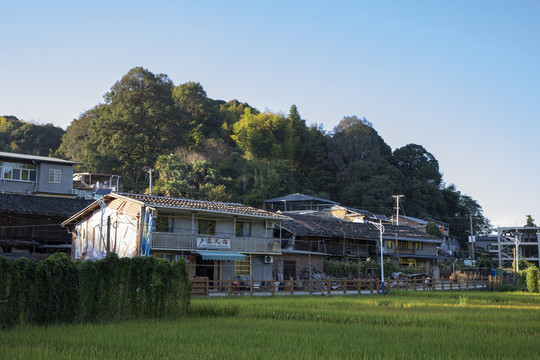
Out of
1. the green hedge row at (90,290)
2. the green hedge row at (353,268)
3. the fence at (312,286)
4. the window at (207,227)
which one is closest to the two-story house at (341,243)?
the green hedge row at (353,268)

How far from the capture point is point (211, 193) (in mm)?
48594

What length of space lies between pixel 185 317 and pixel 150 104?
144 ft

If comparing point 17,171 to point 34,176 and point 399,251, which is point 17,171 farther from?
point 399,251

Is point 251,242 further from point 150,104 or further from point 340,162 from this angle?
point 340,162

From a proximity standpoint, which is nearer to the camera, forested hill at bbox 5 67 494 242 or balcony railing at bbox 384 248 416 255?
balcony railing at bbox 384 248 416 255

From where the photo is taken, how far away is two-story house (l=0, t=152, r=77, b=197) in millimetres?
41062

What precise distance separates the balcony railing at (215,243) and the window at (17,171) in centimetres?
1802

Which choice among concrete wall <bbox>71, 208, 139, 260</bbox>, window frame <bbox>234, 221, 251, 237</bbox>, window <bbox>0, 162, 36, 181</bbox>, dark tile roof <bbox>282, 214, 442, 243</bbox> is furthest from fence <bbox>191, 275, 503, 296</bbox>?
window <bbox>0, 162, 36, 181</bbox>

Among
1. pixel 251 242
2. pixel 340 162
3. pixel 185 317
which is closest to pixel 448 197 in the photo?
pixel 340 162

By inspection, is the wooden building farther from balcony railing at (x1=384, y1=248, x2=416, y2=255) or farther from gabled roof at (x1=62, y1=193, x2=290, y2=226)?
balcony railing at (x1=384, y1=248, x2=416, y2=255)

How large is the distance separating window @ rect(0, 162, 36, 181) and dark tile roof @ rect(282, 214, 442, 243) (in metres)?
19.8

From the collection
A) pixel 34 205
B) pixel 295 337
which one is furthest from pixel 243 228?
pixel 295 337

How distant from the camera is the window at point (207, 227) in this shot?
1273 inches

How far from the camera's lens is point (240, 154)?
64000mm
